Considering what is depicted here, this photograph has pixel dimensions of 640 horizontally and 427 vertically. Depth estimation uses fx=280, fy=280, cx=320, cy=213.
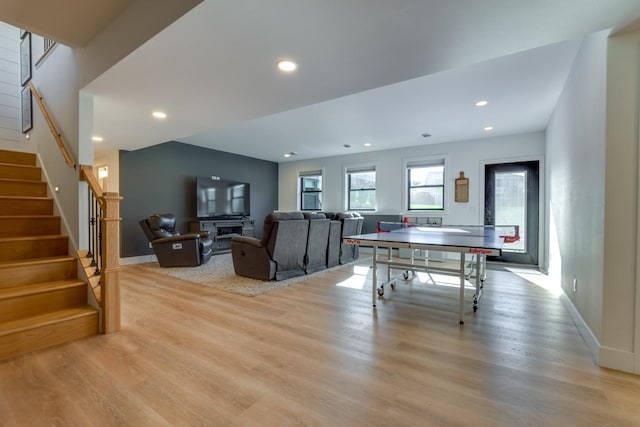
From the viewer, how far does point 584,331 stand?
226 centimetres

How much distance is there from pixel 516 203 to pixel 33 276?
713cm

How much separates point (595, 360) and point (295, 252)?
3.25 metres

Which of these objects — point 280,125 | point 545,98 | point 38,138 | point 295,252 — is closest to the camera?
point 38,138

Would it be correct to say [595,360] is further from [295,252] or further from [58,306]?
[58,306]

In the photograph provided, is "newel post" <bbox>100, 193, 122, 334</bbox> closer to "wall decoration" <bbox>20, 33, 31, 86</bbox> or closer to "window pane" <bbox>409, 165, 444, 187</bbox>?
"wall decoration" <bbox>20, 33, 31, 86</bbox>

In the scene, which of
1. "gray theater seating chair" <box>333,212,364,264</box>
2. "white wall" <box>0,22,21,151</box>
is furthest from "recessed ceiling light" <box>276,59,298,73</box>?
"white wall" <box>0,22,21,151</box>

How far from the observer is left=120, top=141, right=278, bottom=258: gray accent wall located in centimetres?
555

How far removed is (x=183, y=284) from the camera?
13.0 feet

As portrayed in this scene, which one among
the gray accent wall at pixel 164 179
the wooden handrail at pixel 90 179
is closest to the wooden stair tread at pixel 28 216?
the wooden handrail at pixel 90 179

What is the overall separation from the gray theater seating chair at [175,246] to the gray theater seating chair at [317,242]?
208 cm

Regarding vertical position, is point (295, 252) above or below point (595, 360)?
above

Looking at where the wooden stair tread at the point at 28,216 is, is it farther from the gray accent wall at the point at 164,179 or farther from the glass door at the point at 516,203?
the glass door at the point at 516,203

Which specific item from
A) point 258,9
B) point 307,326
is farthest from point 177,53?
point 307,326

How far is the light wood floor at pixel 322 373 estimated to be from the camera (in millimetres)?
1420
